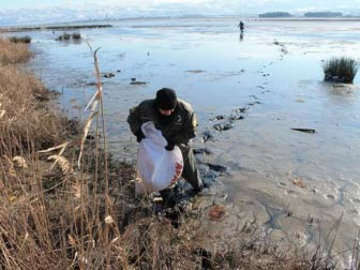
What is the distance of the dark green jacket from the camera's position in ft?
14.0

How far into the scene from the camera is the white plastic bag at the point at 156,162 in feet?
13.8

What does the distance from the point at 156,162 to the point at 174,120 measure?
0.49m

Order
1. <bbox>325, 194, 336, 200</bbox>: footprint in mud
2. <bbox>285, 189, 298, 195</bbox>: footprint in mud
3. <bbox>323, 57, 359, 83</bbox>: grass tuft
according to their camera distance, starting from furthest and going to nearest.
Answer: <bbox>323, 57, 359, 83</bbox>: grass tuft
<bbox>285, 189, 298, 195</bbox>: footprint in mud
<bbox>325, 194, 336, 200</bbox>: footprint in mud

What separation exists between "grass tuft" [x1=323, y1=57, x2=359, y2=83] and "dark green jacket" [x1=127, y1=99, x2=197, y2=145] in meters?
11.3

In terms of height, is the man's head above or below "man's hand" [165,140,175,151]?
above

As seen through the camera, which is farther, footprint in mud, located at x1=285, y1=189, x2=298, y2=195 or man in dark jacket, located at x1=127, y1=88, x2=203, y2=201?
footprint in mud, located at x1=285, y1=189, x2=298, y2=195

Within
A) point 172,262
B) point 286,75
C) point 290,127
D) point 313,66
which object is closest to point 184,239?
point 172,262

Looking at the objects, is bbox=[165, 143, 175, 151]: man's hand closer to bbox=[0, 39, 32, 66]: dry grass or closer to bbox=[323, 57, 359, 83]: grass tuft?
bbox=[323, 57, 359, 83]: grass tuft

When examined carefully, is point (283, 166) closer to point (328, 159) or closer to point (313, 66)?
point (328, 159)

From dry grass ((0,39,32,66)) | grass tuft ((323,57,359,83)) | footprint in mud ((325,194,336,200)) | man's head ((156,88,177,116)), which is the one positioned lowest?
footprint in mud ((325,194,336,200))

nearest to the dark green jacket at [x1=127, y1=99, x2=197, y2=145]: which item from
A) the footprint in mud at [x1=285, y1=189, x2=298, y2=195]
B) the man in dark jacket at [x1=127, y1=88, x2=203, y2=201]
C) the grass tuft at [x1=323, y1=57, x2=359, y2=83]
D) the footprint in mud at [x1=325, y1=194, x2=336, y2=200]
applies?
the man in dark jacket at [x1=127, y1=88, x2=203, y2=201]

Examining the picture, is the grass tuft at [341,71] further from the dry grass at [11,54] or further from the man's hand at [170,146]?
the man's hand at [170,146]

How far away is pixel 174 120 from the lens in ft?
14.1

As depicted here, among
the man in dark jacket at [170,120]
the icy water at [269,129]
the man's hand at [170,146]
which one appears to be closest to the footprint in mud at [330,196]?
the icy water at [269,129]
